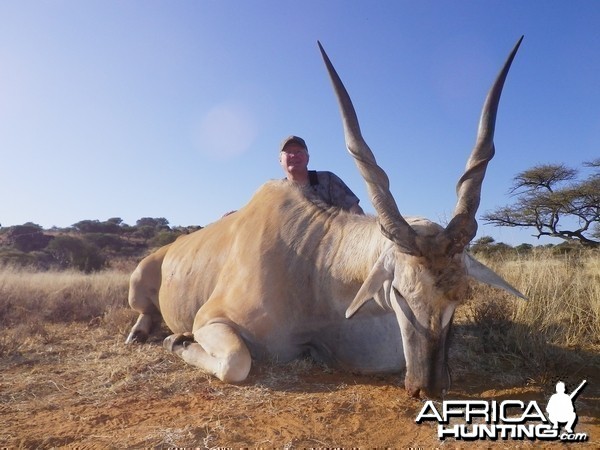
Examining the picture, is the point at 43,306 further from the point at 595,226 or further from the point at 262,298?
the point at 595,226

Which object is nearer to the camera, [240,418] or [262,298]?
[240,418]

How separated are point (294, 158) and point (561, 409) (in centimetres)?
409

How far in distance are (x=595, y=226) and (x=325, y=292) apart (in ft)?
47.7

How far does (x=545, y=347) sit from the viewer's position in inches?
154

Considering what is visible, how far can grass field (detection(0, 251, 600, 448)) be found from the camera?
2.45m

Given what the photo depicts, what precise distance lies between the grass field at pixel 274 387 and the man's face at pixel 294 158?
250 centimetres

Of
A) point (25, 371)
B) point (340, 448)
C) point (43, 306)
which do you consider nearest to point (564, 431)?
point (340, 448)

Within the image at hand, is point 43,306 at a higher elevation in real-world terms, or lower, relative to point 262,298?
lower

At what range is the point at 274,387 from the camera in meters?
3.22

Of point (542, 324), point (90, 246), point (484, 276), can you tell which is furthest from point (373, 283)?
point (90, 246)

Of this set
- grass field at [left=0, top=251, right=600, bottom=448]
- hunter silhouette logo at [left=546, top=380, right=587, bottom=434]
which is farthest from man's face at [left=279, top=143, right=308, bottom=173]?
hunter silhouette logo at [left=546, top=380, right=587, bottom=434]

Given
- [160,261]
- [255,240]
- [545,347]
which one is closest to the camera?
[545,347]

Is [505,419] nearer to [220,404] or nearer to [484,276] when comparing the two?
[484,276]

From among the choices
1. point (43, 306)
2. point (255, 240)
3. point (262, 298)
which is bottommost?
point (43, 306)
